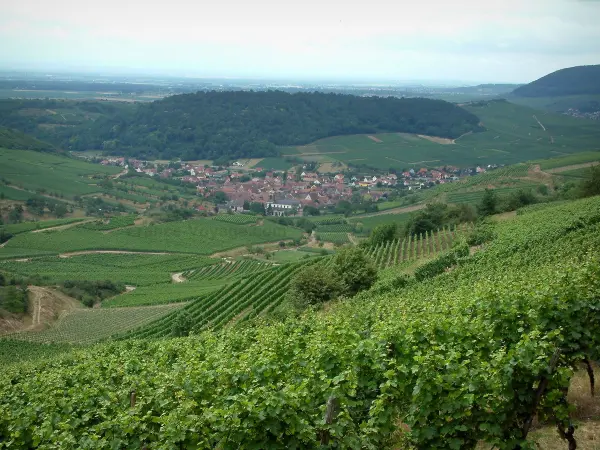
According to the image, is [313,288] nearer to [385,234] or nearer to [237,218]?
[385,234]

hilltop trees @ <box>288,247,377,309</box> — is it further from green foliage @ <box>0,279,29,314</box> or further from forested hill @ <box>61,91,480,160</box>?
forested hill @ <box>61,91,480,160</box>

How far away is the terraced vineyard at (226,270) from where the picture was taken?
60.5 m

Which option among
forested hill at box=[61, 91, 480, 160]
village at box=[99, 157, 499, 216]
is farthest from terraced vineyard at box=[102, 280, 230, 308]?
forested hill at box=[61, 91, 480, 160]

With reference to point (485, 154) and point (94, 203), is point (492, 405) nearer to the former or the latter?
point (94, 203)

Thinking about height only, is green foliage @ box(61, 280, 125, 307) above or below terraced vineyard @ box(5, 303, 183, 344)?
below

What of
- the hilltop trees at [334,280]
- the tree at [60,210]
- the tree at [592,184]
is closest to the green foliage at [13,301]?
the hilltop trees at [334,280]

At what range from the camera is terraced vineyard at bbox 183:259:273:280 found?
6047 centimetres

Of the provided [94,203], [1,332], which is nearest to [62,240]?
[94,203]

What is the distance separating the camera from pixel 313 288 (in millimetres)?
27750

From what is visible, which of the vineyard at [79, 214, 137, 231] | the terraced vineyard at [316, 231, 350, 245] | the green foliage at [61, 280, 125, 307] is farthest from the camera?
the vineyard at [79, 214, 137, 231]

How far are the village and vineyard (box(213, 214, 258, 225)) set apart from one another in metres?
8.95

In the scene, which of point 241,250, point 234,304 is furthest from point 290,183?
point 234,304

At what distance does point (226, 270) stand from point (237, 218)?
103 feet

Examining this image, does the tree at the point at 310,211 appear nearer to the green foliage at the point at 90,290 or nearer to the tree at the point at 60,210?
the tree at the point at 60,210
